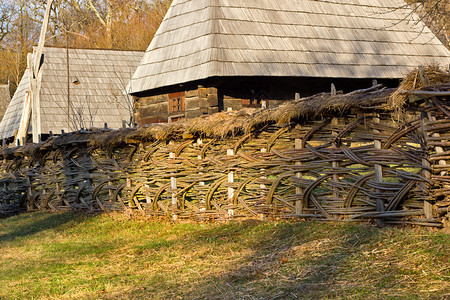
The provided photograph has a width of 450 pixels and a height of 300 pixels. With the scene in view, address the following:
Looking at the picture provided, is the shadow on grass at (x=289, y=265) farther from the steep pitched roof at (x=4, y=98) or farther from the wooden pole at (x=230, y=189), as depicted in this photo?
the steep pitched roof at (x=4, y=98)

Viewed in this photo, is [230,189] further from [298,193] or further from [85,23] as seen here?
[85,23]

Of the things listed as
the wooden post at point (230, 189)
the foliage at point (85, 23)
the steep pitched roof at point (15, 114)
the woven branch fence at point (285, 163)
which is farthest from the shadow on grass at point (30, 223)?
the foliage at point (85, 23)

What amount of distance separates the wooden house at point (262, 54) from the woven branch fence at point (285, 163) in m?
4.24

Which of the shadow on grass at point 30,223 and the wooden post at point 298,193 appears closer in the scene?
the wooden post at point 298,193

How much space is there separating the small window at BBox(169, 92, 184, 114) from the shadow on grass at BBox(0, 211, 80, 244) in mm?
5199

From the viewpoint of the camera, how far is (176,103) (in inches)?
728

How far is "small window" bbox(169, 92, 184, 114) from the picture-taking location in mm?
18253

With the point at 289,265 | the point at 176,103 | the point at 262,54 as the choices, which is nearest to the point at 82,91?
the point at 176,103

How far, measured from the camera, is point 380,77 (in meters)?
17.7

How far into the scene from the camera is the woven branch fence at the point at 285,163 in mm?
7074

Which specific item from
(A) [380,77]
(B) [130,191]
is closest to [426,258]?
(B) [130,191]

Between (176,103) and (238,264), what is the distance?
11.7 metres

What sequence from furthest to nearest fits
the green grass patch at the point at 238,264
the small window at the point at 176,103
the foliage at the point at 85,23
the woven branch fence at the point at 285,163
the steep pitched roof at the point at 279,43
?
the foliage at the point at 85,23 → the small window at the point at 176,103 → the steep pitched roof at the point at 279,43 → the woven branch fence at the point at 285,163 → the green grass patch at the point at 238,264

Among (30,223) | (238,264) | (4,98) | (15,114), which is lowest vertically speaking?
(30,223)
